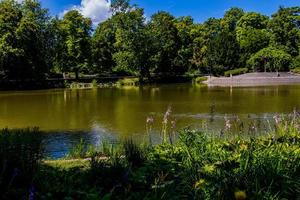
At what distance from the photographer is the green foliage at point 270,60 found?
75938 millimetres

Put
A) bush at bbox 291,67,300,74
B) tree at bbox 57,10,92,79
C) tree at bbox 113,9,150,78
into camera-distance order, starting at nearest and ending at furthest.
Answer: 1. tree at bbox 57,10,92,79
2. bush at bbox 291,67,300,74
3. tree at bbox 113,9,150,78

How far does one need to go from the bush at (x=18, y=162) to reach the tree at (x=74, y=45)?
6543 cm

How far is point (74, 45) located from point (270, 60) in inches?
1230

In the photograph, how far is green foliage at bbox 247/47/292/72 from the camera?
249 feet

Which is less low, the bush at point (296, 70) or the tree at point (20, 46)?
the tree at point (20, 46)

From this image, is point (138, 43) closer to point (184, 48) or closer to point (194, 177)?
point (184, 48)

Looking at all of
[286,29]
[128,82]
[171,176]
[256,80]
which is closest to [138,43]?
[128,82]

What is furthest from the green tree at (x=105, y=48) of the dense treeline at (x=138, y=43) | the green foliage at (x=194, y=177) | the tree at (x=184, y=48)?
the green foliage at (x=194, y=177)

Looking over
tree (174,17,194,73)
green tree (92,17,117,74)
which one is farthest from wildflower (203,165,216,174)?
tree (174,17,194,73)

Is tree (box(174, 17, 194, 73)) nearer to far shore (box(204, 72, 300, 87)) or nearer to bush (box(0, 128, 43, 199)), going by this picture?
far shore (box(204, 72, 300, 87))

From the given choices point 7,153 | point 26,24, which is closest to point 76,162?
point 7,153

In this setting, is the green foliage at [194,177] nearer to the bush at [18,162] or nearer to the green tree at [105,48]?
the bush at [18,162]

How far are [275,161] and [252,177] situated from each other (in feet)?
2.04

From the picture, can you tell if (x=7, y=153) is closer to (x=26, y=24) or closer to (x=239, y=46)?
(x=26, y=24)
